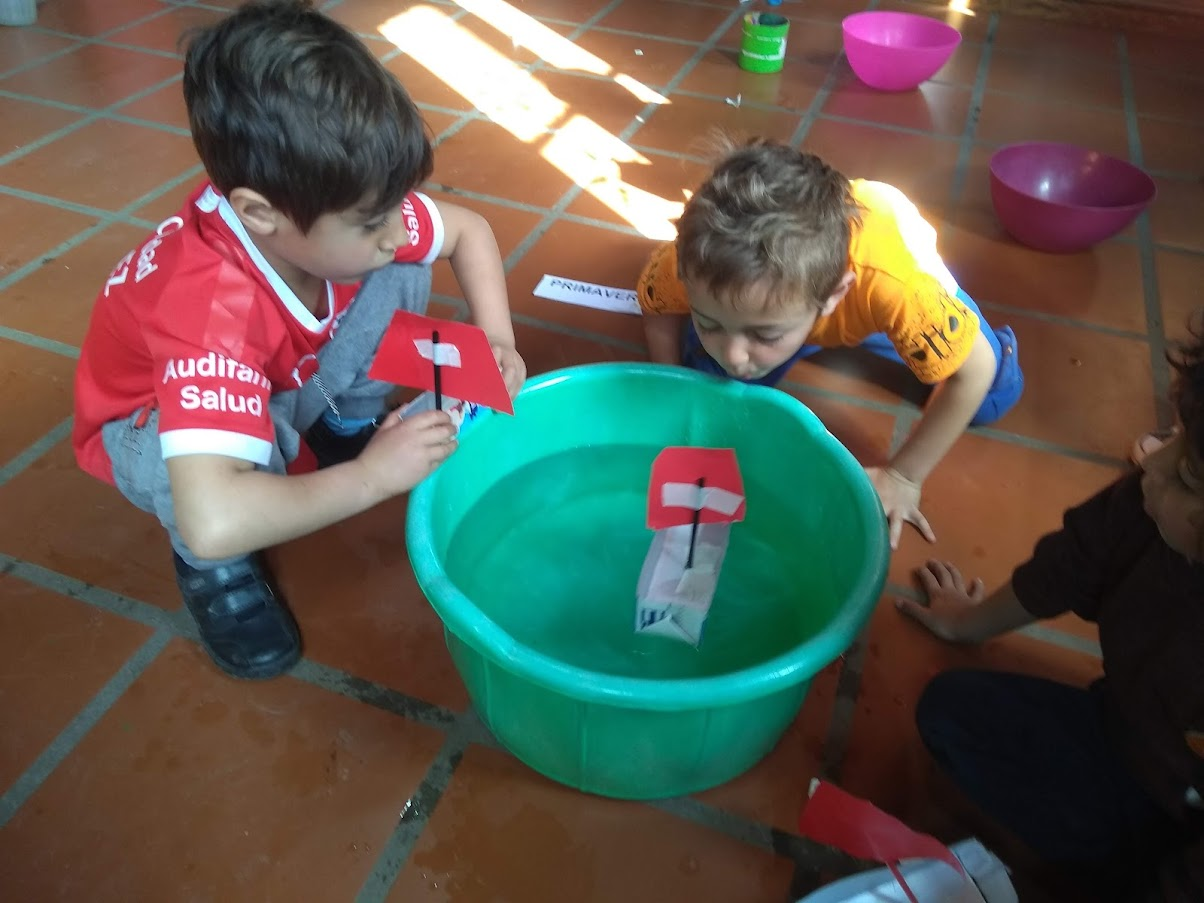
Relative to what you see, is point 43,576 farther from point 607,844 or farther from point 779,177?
point 779,177

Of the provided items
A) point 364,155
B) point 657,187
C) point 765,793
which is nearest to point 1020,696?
point 765,793

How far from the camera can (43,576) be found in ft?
3.21

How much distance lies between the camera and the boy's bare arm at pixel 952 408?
3.28 ft

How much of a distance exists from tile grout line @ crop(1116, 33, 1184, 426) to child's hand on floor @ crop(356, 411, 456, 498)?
2.57 ft

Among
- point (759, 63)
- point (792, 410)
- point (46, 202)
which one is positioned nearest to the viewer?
point (792, 410)

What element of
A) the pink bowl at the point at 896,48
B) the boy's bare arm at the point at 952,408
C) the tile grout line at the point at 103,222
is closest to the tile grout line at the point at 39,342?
the tile grout line at the point at 103,222

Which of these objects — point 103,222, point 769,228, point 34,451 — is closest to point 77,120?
point 103,222

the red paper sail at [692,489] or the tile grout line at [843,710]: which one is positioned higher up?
the red paper sail at [692,489]

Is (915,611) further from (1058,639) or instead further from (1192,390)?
(1192,390)

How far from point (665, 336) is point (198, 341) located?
0.62 meters

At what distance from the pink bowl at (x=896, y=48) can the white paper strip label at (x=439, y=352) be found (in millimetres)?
1616

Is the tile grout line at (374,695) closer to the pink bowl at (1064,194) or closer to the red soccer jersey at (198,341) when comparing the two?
the red soccer jersey at (198,341)

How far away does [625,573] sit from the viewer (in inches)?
41.1

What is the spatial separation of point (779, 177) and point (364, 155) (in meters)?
0.41
